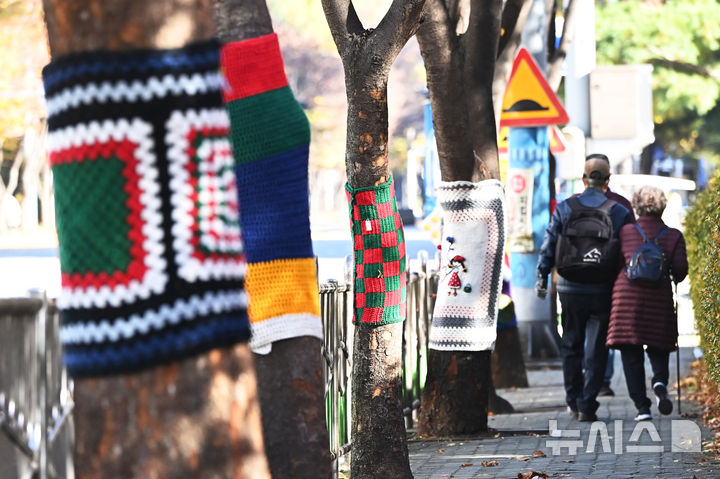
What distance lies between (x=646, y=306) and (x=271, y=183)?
21.4 feet

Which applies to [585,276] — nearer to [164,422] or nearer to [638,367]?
[638,367]

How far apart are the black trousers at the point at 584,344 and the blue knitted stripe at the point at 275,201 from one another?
21.3ft

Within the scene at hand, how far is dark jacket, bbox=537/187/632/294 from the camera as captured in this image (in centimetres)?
1056

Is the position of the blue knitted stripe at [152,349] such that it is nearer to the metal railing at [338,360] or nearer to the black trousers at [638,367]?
the metal railing at [338,360]

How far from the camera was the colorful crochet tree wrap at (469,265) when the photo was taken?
9.76m

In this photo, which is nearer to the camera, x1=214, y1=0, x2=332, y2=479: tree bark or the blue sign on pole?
x1=214, y1=0, x2=332, y2=479: tree bark

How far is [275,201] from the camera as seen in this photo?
4.29m

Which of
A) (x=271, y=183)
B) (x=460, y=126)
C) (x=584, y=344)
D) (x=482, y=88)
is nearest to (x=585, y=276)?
(x=584, y=344)

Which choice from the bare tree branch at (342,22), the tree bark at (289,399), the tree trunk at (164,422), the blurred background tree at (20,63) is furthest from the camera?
the blurred background tree at (20,63)

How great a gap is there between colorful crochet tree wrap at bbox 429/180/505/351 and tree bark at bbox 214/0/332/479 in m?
5.47

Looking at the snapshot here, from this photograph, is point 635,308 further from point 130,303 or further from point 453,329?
point 130,303

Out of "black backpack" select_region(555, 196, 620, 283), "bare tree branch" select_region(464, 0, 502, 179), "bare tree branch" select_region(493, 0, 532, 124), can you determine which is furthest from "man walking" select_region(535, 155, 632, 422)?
"bare tree branch" select_region(493, 0, 532, 124)

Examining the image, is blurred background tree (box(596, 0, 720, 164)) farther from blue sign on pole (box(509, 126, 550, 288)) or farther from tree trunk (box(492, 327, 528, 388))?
tree trunk (box(492, 327, 528, 388))

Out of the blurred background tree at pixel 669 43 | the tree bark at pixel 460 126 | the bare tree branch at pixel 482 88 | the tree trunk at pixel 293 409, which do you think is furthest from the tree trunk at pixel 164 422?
the blurred background tree at pixel 669 43
